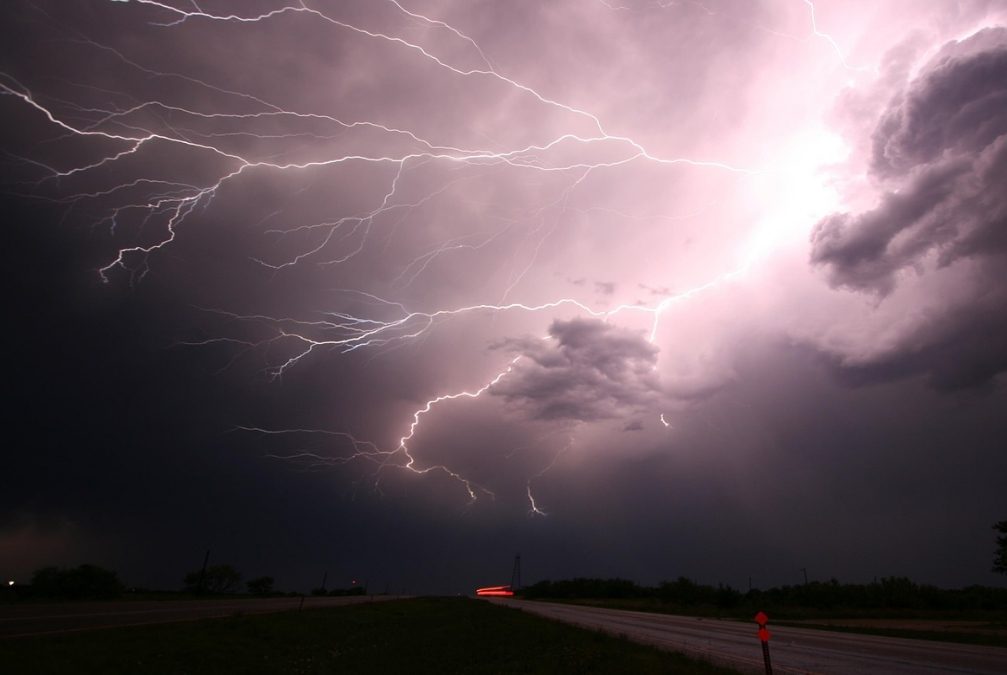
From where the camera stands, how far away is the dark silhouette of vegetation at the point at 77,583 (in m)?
42.9

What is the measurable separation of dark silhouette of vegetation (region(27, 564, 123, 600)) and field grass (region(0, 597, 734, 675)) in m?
33.2

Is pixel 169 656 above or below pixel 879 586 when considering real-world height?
below

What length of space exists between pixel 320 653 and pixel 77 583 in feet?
137

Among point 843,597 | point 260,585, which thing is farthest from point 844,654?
point 260,585

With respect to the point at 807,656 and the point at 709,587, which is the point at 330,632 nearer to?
the point at 807,656

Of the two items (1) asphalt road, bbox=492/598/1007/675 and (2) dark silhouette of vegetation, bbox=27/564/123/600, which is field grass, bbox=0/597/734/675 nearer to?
(1) asphalt road, bbox=492/598/1007/675

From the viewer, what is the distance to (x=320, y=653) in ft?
49.5

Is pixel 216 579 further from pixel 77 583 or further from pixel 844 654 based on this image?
pixel 844 654

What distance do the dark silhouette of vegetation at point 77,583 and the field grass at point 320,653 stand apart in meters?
33.2

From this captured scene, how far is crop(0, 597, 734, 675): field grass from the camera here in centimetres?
1090

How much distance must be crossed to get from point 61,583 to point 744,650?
169ft

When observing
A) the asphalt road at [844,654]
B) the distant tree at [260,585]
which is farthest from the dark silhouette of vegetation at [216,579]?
the asphalt road at [844,654]

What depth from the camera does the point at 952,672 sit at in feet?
33.4

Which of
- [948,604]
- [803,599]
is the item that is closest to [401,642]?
[948,604]
